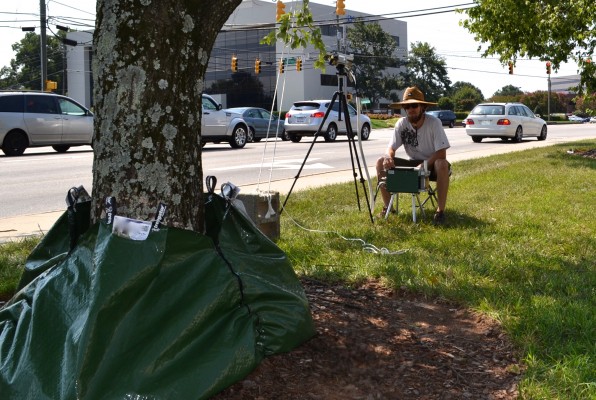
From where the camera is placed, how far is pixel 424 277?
4.92m

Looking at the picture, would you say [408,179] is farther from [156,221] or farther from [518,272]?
[156,221]

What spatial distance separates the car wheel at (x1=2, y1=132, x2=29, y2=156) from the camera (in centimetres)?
1800

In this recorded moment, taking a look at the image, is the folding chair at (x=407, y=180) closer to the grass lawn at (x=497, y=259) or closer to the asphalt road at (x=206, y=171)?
the grass lawn at (x=497, y=259)

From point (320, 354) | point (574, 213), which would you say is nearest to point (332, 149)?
point (574, 213)

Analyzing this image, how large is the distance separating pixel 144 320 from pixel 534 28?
1549 cm

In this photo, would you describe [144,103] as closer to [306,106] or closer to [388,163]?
[388,163]

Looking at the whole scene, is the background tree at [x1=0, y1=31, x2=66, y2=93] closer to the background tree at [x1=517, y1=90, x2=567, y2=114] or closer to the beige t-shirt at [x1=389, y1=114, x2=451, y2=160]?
the background tree at [x1=517, y1=90, x2=567, y2=114]

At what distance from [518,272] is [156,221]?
2.91 metres

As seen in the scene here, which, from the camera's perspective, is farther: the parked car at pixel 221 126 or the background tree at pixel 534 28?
the parked car at pixel 221 126

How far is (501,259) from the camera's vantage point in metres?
5.43

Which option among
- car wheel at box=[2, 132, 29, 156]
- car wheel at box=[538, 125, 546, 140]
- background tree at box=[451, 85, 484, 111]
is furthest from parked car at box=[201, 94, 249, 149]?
background tree at box=[451, 85, 484, 111]

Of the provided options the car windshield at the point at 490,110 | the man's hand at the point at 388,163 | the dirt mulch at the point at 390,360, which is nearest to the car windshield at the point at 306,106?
the car windshield at the point at 490,110

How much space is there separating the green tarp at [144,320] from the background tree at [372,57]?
73078mm

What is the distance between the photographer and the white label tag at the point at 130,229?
2971mm
